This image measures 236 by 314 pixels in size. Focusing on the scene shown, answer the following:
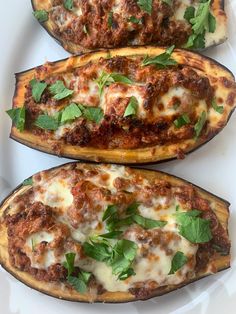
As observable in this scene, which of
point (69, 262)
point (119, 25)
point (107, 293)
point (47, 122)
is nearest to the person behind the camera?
point (69, 262)

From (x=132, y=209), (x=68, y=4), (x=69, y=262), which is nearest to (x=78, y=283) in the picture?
(x=69, y=262)

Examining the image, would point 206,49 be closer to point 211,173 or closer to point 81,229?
point 211,173

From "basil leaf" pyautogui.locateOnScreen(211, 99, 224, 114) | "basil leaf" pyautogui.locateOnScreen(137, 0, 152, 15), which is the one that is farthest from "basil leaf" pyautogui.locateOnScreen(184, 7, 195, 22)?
"basil leaf" pyautogui.locateOnScreen(211, 99, 224, 114)

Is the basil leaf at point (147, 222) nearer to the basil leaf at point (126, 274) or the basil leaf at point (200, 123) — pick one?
the basil leaf at point (126, 274)

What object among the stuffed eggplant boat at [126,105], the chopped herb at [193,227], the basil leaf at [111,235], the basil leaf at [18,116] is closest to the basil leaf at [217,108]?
the stuffed eggplant boat at [126,105]

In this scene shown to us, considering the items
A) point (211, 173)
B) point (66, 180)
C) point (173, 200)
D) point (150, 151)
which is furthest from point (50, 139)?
point (211, 173)

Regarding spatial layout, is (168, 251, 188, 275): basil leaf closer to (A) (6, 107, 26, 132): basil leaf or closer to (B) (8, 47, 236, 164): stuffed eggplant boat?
(B) (8, 47, 236, 164): stuffed eggplant boat

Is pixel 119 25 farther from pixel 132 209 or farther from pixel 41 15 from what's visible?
pixel 132 209
